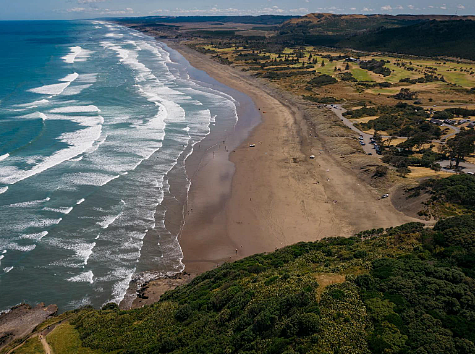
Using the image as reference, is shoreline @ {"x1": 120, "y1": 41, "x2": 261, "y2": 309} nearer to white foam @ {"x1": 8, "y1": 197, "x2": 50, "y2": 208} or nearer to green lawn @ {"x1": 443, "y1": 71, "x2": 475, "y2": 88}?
white foam @ {"x1": 8, "y1": 197, "x2": 50, "y2": 208}

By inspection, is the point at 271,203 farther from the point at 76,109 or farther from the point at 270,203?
the point at 76,109

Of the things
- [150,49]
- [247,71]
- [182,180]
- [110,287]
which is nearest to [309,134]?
[182,180]

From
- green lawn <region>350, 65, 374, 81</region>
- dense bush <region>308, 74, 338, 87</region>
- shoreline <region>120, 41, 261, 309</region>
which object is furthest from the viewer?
green lawn <region>350, 65, 374, 81</region>

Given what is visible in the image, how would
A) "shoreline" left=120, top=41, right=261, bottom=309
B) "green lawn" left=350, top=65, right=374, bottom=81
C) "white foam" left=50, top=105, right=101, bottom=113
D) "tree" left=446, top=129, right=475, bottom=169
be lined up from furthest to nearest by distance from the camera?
"green lawn" left=350, top=65, right=374, bottom=81 → "white foam" left=50, top=105, right=101, bottom=113 → "tree" left=446, top=129, right=475, bottom=169 → "shoreline" left=120, top=41, right=261, bottom=309

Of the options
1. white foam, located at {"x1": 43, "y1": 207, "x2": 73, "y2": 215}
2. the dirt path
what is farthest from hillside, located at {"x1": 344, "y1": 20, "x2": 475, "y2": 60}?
the dirt path

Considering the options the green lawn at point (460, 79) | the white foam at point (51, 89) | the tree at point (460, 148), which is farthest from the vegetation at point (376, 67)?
the white foam at point (51, 89)

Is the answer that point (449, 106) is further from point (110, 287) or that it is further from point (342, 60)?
point (110, 287)

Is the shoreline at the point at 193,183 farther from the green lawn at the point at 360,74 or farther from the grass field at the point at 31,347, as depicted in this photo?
the green lawn at the point at 360,74
